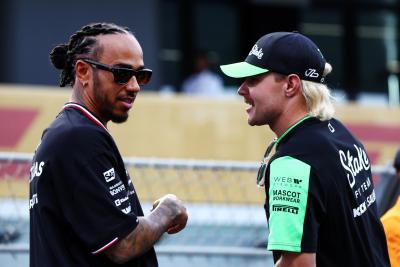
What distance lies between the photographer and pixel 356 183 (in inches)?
A: 156

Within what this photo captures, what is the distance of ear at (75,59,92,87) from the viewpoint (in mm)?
4008

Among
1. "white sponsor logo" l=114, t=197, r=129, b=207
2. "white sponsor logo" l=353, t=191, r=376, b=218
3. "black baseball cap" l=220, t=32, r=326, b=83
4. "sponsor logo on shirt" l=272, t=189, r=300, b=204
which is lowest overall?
"white sponsor logo" l=353, t=191, r=376, b=218

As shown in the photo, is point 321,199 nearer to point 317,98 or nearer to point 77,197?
point 317,98

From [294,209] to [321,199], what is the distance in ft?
0.38

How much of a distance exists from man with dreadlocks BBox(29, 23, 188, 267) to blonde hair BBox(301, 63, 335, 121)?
67 centimetres

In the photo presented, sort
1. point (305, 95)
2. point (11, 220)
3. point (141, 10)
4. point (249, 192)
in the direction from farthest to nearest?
1. point (141, 10)
2. point (249, 192)
3. point (11, 220)
4. point (305, 95)

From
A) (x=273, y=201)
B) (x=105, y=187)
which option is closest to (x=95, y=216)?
(x=105, y=187)

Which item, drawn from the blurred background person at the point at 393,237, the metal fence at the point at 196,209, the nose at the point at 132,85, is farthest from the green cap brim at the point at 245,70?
the metal fence at the point at 196,209

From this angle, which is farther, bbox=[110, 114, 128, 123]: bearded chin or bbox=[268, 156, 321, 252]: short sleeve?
bbox=[110, 114, 128, 123]: bearded chin

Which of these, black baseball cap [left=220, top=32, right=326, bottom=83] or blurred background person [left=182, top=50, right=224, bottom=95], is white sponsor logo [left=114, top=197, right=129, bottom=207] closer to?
black baseball cap [left=220, top=32, right=326, bottom=83]

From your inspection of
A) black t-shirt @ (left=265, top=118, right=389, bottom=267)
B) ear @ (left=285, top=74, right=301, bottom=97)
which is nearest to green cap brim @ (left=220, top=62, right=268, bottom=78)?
ear @ (left=285, top=74, right=301, bottom=97)

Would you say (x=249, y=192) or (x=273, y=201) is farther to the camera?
(x=249, y=192)

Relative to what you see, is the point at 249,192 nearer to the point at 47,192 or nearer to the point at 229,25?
the point at 47,192

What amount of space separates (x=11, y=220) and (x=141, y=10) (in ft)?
18.4
